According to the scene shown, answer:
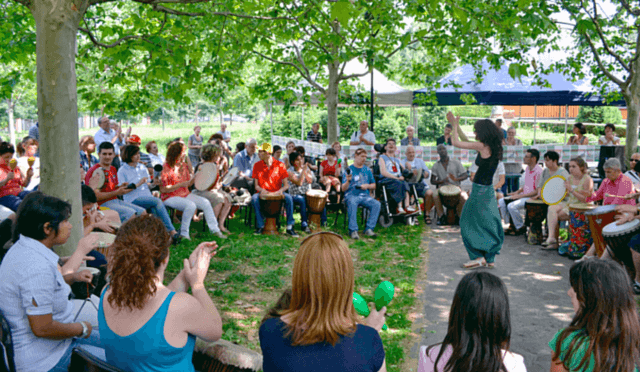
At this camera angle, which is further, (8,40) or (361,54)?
(361,54)

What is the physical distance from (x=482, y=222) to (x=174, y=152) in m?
4.56

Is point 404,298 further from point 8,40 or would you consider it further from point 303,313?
point 8,40

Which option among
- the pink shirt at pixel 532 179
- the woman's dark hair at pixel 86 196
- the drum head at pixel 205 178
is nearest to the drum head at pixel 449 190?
the pink shirt at pixel 532 179

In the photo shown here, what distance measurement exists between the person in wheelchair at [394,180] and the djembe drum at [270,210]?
1.94 m

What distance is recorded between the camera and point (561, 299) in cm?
571

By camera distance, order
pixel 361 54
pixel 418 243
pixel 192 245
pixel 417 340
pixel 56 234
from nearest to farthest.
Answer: pixel 56 234 < pixel 417 340 < pixel 192 245 < pixel 418 243 < pixel 361 54

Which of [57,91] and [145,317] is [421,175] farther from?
[145,317]

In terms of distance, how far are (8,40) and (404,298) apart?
16.9 feet

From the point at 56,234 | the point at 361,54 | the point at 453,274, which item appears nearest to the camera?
the point at 56,234

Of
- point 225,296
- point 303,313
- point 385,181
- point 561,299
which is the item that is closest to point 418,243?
point 385,181

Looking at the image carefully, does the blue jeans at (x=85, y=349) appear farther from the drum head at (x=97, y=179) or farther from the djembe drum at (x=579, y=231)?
the djembe drum at (x=579, y=231)

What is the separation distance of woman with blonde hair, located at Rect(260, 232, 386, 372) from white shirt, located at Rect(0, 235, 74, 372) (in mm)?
1384

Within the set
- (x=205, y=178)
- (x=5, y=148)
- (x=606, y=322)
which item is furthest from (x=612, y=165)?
(x=5, y=148)

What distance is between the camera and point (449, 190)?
9.76m
